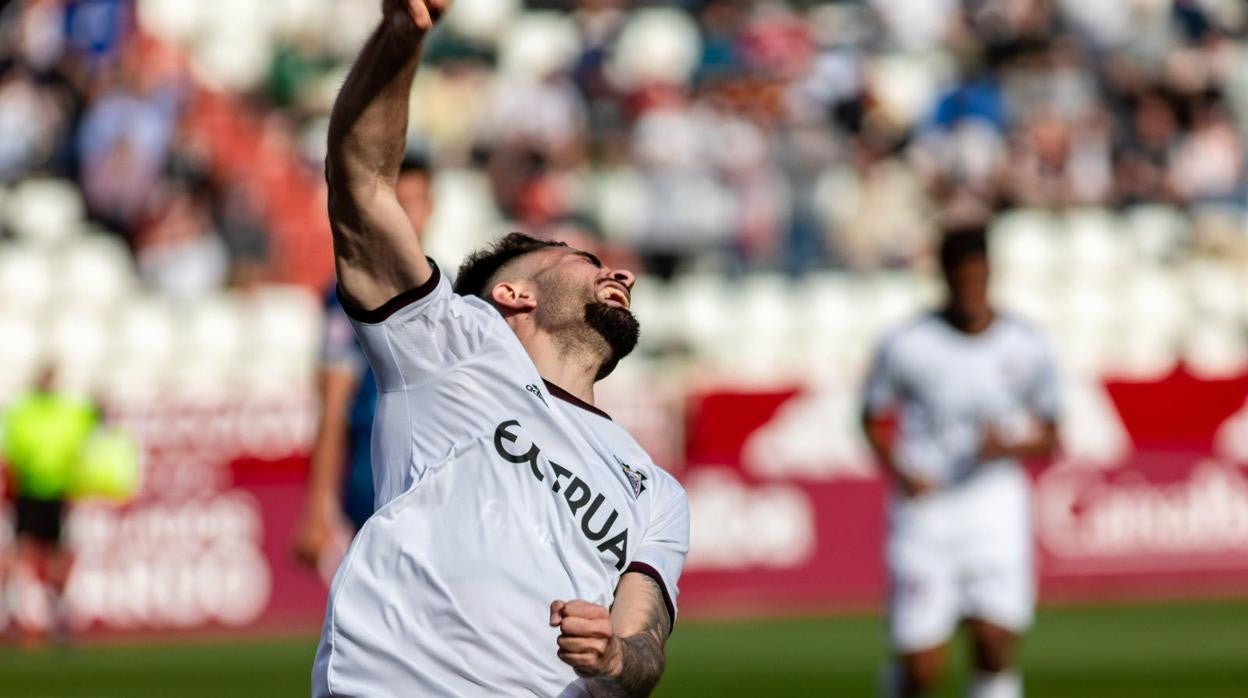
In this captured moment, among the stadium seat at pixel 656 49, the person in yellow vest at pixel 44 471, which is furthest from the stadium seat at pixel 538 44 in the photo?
the person in yellow vest at pixel 44 471

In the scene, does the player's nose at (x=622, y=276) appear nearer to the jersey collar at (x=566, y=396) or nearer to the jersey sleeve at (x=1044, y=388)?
the jersey collar at (x=566, y=396)

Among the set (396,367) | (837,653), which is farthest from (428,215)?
(837,653)

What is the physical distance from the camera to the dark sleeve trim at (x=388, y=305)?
4.86 m

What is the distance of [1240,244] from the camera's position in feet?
72.0

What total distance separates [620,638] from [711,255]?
17494mm

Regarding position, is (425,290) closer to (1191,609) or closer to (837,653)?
(837,653)

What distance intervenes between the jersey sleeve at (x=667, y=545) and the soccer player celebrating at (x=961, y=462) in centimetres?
520

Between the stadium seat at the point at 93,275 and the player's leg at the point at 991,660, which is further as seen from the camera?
the stadium seat at the point at 93,275

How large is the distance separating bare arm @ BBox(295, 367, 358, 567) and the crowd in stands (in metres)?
11.5

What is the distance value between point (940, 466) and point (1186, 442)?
8.96 meters

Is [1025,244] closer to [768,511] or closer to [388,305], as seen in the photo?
[768,511]

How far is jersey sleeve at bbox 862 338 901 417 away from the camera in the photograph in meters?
11.0

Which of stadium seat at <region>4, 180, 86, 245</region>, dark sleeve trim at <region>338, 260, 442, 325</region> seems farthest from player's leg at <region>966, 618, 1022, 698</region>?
stadium seat at <region>4, 180, 86, 245</region>

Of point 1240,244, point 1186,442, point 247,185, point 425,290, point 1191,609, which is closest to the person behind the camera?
point 425,290
